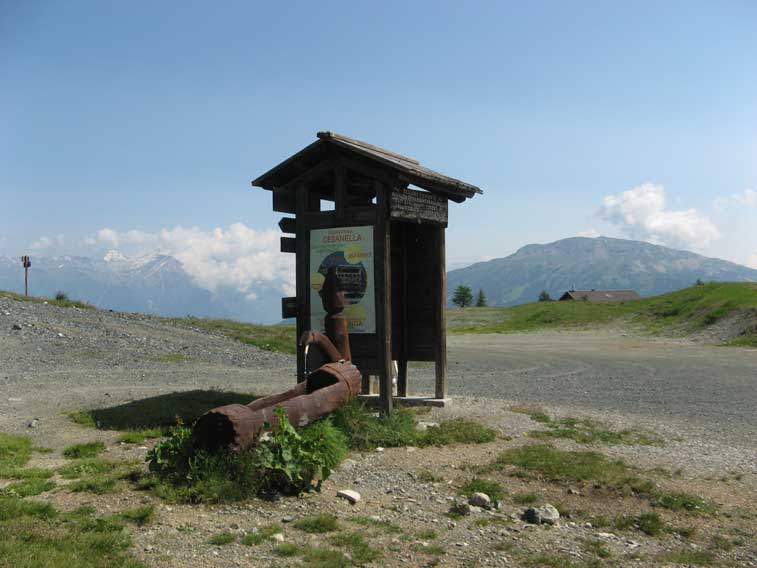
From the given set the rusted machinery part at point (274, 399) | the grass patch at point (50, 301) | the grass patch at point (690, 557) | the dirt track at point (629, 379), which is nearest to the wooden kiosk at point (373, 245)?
the rusted machinery part at point (274, 399)

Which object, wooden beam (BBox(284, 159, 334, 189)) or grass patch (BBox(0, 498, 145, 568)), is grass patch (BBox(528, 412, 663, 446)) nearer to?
wooden beam (BBox(284, 159, 334, 189))

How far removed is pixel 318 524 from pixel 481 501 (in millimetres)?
1740

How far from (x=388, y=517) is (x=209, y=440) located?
1947 millimetres

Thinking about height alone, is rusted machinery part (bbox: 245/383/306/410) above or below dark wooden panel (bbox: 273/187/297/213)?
below

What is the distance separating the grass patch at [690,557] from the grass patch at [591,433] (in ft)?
13.0

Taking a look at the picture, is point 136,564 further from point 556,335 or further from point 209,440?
point 556,335

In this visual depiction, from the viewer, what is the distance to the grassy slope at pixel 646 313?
3684 cm

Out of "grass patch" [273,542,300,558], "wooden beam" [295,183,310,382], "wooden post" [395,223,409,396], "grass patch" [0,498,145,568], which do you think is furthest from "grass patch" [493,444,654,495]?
"grass patch" [0,498,145,568]

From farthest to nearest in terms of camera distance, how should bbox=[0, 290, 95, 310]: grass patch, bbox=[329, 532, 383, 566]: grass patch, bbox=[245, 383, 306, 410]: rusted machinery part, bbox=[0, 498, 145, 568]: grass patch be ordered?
bbox=[0, 290, 95, 310]: grass patch
bbox=[245, 383, 306, 410]: rusted machinery part
bbox=[329, 532, 383, 566]: grass patch
bbox=[0, 498, 145, 568]: grass patch

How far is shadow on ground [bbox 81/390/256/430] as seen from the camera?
985 cm

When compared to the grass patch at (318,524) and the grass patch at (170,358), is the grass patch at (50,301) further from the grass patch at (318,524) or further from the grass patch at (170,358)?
the grass patch at (318,524)

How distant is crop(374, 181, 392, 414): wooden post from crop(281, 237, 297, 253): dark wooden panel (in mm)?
1709

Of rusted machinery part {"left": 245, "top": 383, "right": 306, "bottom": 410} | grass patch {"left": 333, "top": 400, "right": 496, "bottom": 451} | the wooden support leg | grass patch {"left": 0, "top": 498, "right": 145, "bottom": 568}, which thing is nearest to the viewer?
grass patch {"left": 0, "top": 498, "right": 145, "bottom": 568}

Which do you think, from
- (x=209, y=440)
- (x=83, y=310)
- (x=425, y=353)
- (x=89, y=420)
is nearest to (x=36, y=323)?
(x=83, y=310)
